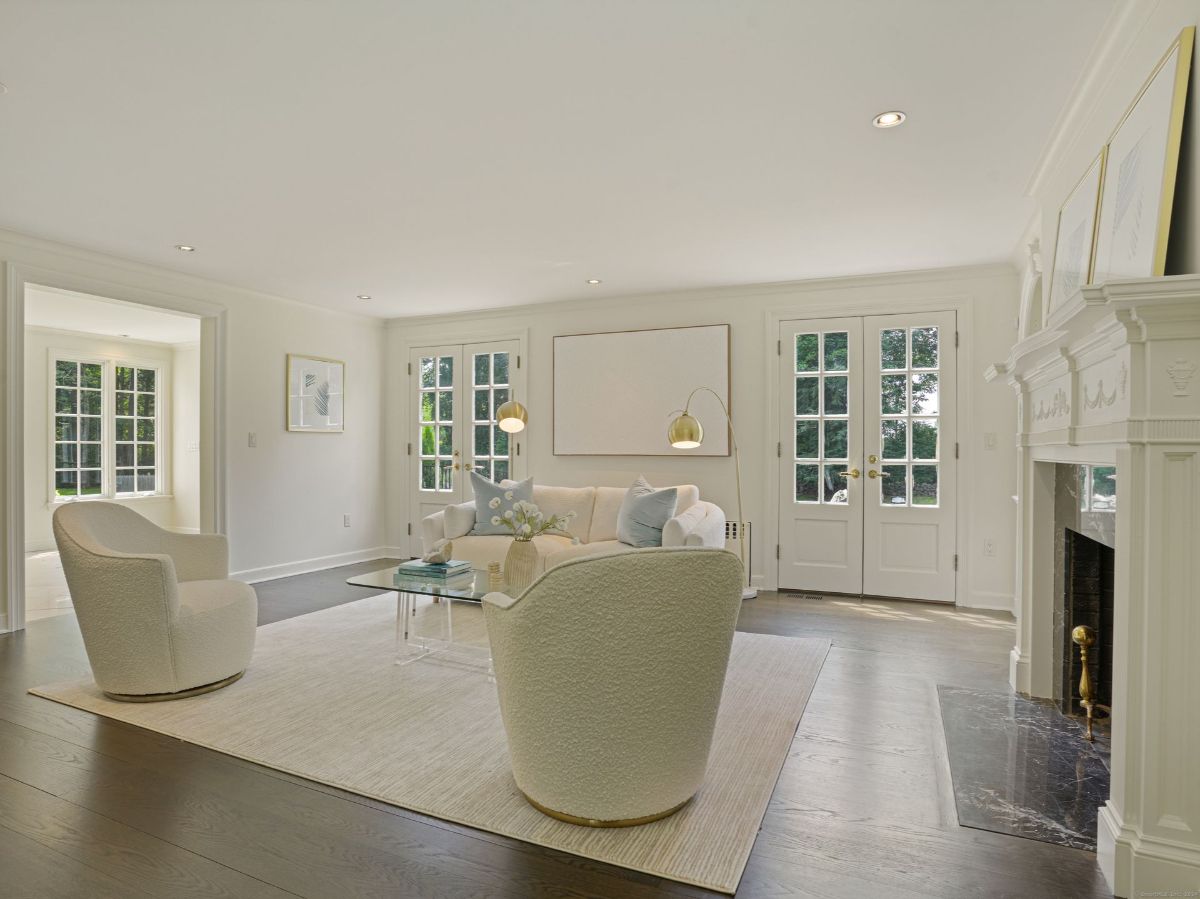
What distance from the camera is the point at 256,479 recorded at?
577 cm

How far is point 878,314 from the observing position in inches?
205

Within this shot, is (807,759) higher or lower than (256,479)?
lower

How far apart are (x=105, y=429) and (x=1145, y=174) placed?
968cm

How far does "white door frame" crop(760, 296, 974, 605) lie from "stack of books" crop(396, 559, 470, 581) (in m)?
2.81

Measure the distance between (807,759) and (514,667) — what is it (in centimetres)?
124

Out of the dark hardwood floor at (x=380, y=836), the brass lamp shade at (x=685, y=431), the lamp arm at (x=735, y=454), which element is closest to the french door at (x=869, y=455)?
the lamp arm at (x=735, y=454)

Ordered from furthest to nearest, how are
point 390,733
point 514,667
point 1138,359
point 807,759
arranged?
point 390,733 → point 807,759 → point 514,667 → point 1138,359

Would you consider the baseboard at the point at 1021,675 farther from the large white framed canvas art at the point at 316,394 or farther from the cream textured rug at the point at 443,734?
the large white framed canvas art at the point at 316,394

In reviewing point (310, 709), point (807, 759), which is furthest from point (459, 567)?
point (807, 759)

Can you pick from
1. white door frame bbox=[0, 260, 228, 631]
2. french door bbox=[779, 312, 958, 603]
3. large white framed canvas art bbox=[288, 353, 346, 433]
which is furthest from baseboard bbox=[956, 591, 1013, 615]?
white door frame bbox=[0, 260, 228, 631]

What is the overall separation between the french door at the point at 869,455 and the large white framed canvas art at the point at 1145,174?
284 cm

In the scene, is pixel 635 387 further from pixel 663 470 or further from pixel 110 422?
pixel 110 422

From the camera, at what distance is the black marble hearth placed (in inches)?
82.1

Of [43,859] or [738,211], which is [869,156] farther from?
[43,859]
